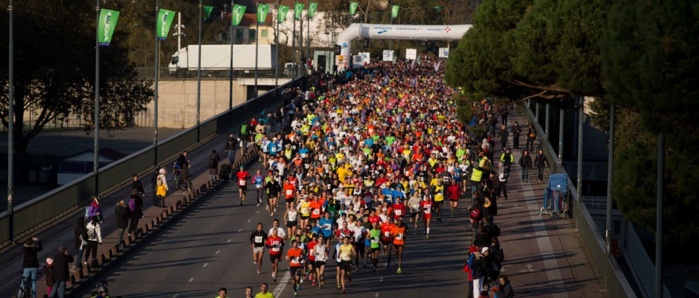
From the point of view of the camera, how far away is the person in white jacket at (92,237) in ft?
105

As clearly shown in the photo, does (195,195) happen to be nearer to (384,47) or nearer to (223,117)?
(223,117)

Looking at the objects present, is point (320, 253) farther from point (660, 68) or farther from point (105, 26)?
point (105, 26)

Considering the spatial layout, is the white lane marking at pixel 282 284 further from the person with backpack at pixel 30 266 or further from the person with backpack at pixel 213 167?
the person with backpack at pixel 213 167

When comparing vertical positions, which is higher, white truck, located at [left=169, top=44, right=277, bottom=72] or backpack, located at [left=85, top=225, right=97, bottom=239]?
white truck, located at [left=169, top=44, right=277, bottom=72]

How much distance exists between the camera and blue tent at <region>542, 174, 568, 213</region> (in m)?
40.7

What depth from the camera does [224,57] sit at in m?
107

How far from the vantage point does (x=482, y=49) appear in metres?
31.6

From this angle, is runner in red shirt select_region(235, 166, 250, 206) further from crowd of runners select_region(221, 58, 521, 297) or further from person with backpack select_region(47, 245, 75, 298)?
person with backpack select_region(47, 245, 75, 298)

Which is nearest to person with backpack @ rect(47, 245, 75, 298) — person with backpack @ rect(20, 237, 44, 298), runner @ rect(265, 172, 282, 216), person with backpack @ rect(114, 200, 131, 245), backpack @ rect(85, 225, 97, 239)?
person with backpack @ rect(20, 237, 44, 298)

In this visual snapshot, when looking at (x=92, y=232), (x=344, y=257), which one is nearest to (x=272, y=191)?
(x=92, y=232)

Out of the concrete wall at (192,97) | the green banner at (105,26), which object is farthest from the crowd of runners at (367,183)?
the concrete wall at (192,97)

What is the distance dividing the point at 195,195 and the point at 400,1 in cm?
9139

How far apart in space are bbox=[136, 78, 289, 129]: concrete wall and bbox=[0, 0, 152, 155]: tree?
29697 millimetres

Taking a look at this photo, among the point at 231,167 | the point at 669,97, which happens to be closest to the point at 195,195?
the point at 231,167
